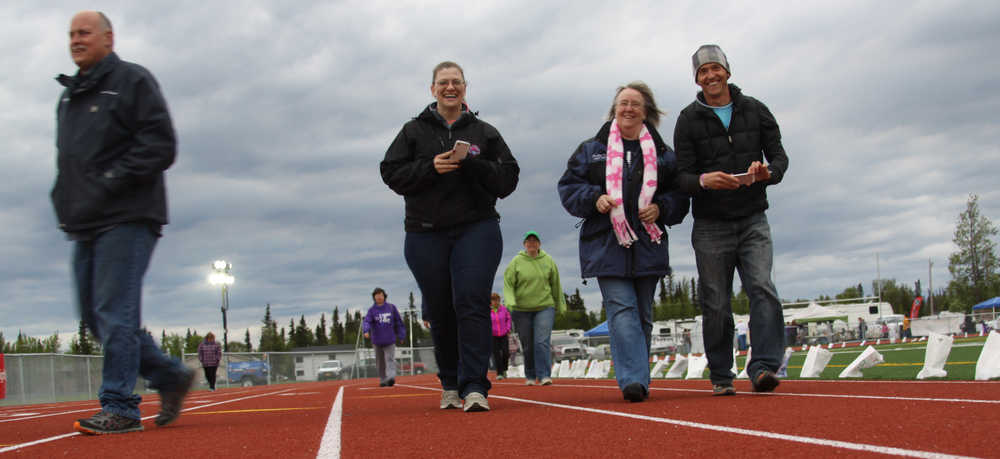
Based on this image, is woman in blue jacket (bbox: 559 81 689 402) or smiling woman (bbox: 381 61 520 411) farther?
woman in blue jacket (bbox: 559 81 689 402)

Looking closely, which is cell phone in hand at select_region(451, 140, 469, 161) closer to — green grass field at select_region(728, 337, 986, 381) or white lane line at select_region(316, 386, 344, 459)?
white lane line at select_region(316, 386, 344, 459)

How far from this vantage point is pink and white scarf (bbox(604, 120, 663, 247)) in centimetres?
541

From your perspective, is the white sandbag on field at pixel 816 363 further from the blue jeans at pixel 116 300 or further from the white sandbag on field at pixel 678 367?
the blue jeans at pixel 116 300

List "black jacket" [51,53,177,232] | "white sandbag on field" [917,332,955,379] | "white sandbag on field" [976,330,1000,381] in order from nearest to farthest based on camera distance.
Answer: "black jacket" [51,53,177,232]
"white sandbag on field" [976,330,1000,381]
"white sandbag on field" [917,332,955,379]

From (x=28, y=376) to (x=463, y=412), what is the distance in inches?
600

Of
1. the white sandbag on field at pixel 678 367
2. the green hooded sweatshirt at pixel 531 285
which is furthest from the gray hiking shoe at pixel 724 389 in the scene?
the white sandbag on field at pixel 678 367

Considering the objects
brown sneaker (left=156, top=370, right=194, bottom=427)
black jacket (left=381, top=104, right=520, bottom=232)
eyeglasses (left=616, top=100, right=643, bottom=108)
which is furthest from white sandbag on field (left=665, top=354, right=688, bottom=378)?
brown sneaker (left=156, top=370, right=194, bottom=427)

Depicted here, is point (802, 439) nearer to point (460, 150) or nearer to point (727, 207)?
point (460, 150)

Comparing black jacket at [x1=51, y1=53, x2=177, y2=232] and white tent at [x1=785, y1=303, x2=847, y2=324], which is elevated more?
black jacket at [x1=51, y1=53, x2=177, y2=232]

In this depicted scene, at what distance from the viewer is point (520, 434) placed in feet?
11.1

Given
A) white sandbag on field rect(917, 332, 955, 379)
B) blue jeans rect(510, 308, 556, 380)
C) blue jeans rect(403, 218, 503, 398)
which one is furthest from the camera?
blue jeans rect(510, 308, 556, 380)

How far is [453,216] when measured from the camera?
507 cm

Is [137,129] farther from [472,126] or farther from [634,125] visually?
[634,125]

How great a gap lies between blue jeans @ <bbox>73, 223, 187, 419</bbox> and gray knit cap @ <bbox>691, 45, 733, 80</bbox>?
362 cm
